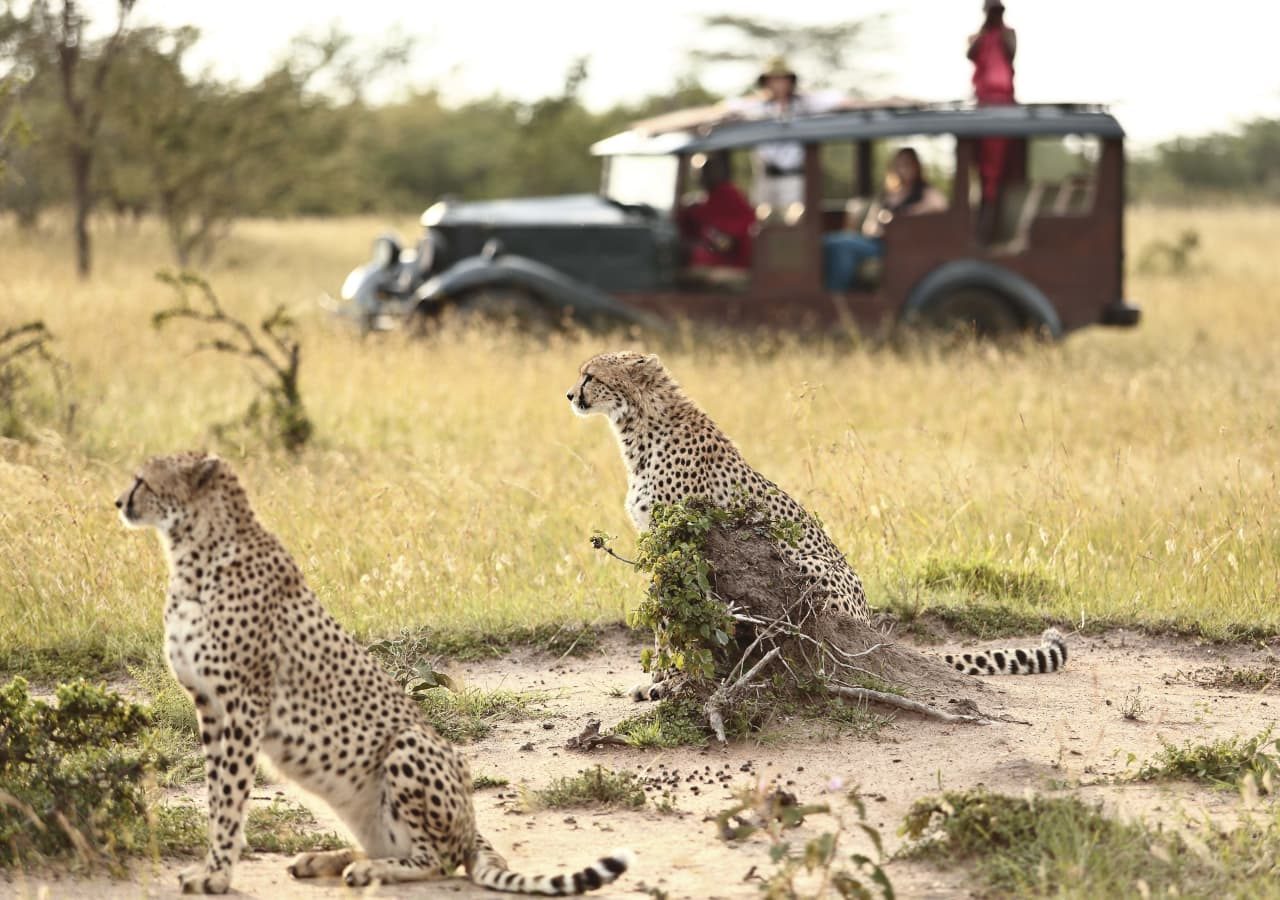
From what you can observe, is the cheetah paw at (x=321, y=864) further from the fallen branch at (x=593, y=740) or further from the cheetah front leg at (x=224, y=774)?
the fallen branch at (x=593, y=740)

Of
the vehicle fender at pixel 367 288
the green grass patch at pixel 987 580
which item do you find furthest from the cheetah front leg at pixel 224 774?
the vehicle fender at pixel 367 288

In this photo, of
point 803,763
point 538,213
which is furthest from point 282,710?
point 538,213

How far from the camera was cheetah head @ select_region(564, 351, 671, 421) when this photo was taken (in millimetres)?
5902

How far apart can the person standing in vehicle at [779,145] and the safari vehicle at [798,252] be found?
0.43 feet

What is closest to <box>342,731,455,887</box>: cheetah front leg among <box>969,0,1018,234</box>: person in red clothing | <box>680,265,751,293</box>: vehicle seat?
<box>680,265,751,293</box>: vehicle seat

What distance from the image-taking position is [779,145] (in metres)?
13.2

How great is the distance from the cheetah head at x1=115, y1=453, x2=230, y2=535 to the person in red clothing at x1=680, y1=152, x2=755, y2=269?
31.1ft

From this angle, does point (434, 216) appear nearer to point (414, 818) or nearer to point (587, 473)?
point (587, 473)

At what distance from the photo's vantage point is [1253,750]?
4910 mm

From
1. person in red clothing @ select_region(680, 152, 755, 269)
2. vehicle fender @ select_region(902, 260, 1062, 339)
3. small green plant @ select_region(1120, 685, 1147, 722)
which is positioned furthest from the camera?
person in red clothing @ select_region(680, 152, 755, 269)

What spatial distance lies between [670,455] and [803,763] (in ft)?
4.08

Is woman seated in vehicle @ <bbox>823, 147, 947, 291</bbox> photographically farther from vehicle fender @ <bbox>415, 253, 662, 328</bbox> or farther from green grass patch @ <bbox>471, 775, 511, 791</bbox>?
green grass patch @ <bbox>471, 775, 511, 791</bbox>

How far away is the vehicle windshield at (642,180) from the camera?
13.5 metres

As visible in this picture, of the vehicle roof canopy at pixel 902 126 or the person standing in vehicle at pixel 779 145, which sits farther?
the person standing in vehicle at pixel 779 145
